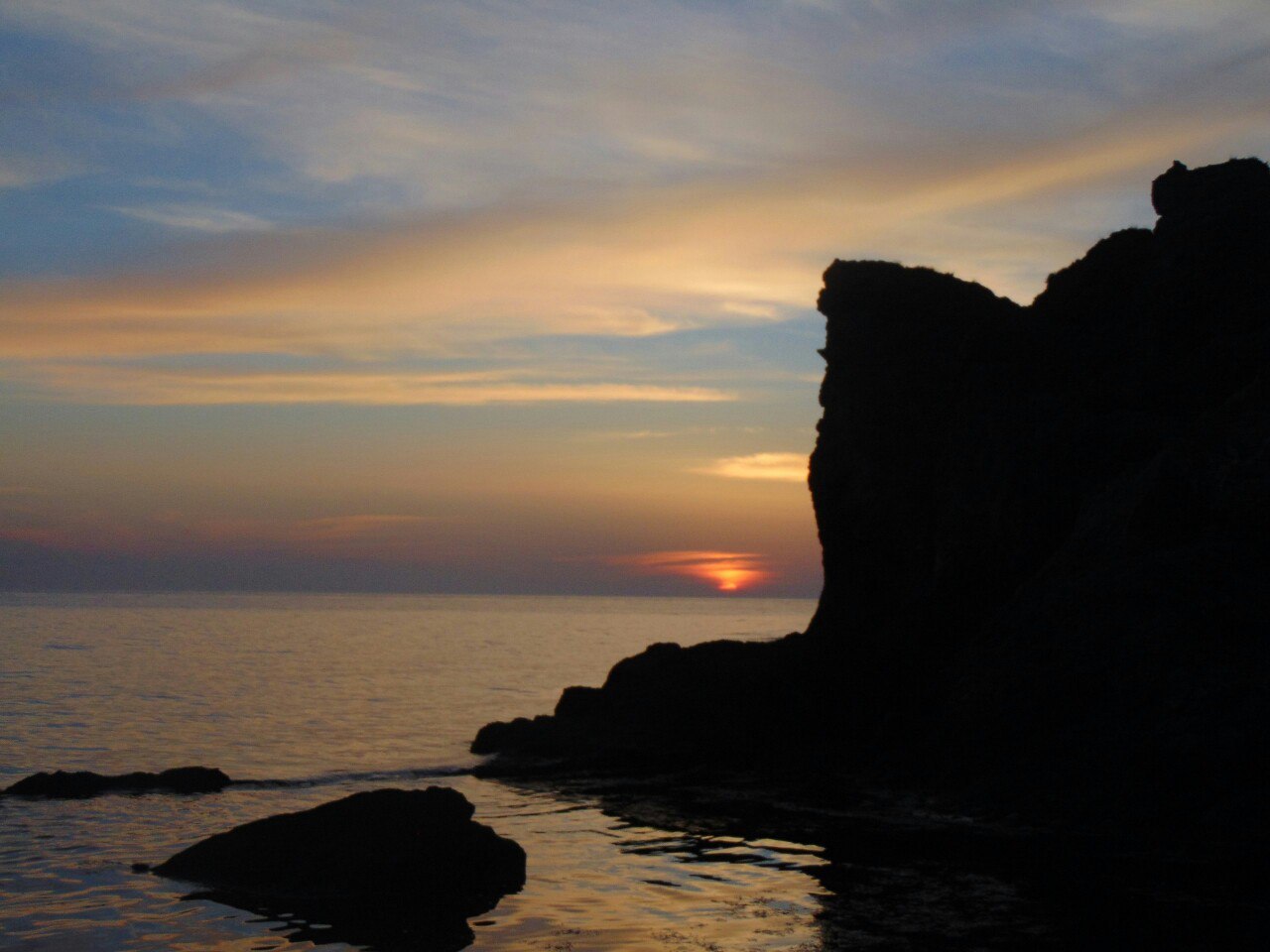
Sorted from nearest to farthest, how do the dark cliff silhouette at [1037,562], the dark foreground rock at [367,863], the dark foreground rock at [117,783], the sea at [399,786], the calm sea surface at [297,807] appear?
the sea at [399,786] → the calm sea surface at [297,807] → the dark foreground rock at [367,863] → the dark cliff silhouette at [1037,562] → the dark foreground rock at [117,783]

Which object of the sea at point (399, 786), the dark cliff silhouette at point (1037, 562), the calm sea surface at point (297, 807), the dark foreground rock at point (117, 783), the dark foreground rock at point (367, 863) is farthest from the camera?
the dark foreground rock at point (117, 783)

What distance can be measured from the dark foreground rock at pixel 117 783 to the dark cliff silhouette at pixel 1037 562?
33.1 feet

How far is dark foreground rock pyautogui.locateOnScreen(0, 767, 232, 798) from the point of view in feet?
103

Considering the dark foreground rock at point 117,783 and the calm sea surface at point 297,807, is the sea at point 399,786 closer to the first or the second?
the calm sea surface at point 297,807

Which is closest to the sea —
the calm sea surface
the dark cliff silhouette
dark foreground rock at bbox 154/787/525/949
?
the calm sea surface

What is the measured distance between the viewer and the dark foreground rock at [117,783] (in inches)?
1236

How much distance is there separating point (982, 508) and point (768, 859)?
1753cm

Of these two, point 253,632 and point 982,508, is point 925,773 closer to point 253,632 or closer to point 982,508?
point 982,508

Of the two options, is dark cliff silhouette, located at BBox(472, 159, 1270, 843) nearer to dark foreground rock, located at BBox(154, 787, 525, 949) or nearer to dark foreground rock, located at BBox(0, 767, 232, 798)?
dark foreground rock, located at BBox(0, 767, 232, 798)

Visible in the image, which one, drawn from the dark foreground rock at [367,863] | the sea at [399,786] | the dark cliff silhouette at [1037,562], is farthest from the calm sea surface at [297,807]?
the dark cliff silhouette at [1037,562]

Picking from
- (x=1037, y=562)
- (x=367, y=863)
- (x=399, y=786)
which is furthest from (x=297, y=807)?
(x=1037, y=562)

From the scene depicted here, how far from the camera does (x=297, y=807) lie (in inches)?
1221

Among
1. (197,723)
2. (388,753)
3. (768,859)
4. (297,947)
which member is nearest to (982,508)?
(768,859)

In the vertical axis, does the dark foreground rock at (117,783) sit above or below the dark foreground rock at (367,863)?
below
